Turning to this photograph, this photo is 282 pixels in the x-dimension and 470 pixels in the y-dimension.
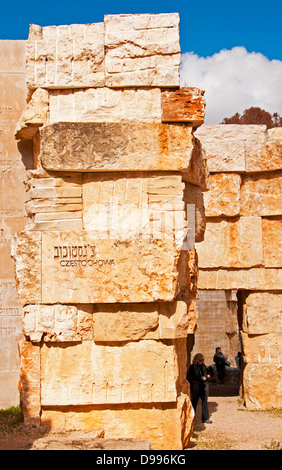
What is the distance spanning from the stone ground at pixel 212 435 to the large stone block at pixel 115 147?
2660 millimetres

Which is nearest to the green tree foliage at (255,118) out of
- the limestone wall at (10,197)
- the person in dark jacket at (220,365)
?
the person in dark jacket at (220,365)

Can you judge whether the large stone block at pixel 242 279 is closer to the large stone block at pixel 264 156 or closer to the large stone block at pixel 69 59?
the large stone block at pixel 264 156

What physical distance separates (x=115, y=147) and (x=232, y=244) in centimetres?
476

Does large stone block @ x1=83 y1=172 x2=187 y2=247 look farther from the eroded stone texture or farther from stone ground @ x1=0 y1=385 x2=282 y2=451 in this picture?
stone ground @ x1=0 y1=385 x2=282 y2=451

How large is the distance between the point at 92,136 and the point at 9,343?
10.1 feet

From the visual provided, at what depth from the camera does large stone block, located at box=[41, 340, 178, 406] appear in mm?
6258

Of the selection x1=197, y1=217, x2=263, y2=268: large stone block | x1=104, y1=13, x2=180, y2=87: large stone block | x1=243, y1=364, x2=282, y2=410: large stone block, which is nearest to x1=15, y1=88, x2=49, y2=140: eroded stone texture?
x1=104, y1=13, x2=180, y2=87: large stone block

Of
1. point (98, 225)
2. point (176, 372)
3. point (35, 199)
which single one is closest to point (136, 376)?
point (176, 372)

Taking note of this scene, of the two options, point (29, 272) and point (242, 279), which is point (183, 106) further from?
point (242, 279)

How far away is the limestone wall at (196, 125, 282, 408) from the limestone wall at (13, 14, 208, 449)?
4161 mm

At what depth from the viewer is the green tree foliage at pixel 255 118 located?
97.2 feet

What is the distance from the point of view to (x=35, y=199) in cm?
649

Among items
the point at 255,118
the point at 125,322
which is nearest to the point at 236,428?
the point at 125,322

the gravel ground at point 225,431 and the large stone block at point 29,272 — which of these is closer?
the gravel ground at point 225,431
